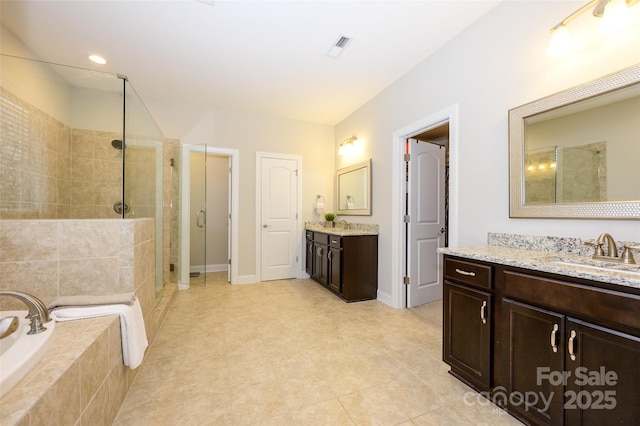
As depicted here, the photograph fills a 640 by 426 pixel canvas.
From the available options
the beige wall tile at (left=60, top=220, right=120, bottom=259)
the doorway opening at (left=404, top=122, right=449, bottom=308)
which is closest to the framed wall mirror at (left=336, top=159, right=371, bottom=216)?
the doorway opening at (left=404, top=122, right=449, bottom=308)

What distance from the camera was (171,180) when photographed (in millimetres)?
3621

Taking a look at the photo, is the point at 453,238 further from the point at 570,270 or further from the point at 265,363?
the point at 265,363

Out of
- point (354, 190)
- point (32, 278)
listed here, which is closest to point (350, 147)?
point (354, 190)

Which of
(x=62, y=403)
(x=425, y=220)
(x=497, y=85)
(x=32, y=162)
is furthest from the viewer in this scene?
(x=425, y=220)

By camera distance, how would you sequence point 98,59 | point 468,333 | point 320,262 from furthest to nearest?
1. point 320,262
2. point 98,59
3. point 468,333

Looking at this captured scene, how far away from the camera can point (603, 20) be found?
1.28 metres

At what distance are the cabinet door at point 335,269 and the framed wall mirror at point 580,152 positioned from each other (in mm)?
1926

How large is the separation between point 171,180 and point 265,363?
291cm

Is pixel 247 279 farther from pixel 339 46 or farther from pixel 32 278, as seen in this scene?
pixel 339 46

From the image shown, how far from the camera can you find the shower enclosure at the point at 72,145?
6.72 ft

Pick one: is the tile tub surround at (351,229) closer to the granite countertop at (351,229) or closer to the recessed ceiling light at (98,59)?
the granite countertop at (351,229)

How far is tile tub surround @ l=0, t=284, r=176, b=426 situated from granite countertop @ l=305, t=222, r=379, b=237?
2.32 meters

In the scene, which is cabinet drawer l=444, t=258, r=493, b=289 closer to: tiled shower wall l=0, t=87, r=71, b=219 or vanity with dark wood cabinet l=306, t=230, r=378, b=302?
vanity with dark wood cabinet l=306, t=230, r=378, b=302

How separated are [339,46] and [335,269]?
8.14 ft
